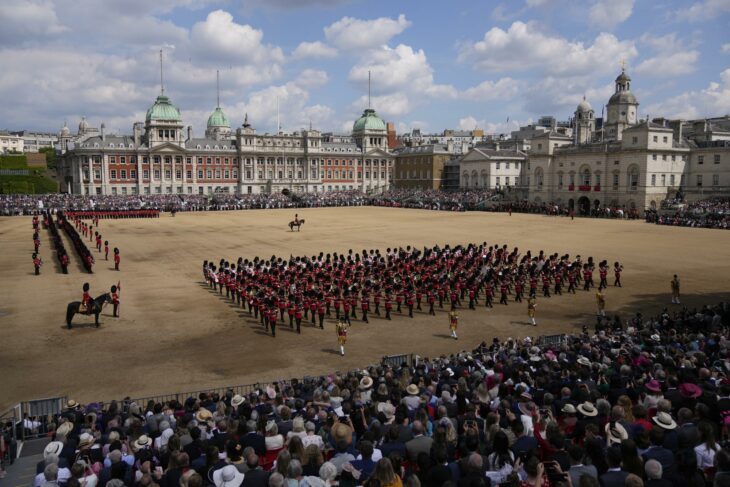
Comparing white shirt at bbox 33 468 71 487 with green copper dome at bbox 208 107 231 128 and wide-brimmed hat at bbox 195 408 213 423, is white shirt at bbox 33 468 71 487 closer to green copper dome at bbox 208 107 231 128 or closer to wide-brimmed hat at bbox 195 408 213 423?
wide-brimmed hat at bbox 195 408 213 423

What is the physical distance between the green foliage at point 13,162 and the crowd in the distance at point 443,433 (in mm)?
114035

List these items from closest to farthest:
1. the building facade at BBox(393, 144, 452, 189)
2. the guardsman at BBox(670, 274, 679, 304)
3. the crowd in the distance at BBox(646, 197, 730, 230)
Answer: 1. the guardsman at BBox(670, 274, 679, 304)
2. the crowd in the distance at BBox(646, 197, 730, 230)
3. the building facade at BBox(393, 144, 452, 189)

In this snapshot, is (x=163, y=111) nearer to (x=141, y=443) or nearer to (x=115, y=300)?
(x=115, y=300)

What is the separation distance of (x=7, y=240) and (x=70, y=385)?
3690 centimetres

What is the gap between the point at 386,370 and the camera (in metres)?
12.1

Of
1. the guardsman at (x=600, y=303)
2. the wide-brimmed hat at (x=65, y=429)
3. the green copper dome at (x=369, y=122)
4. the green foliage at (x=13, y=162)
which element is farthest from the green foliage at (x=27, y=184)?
the wide-brimmed hat at (x=65, y=429)

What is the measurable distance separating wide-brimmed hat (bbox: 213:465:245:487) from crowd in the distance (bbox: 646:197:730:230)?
56.9 meters

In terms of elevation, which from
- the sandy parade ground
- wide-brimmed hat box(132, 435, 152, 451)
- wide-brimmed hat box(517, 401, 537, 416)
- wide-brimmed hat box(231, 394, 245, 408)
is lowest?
the sandy parade ground

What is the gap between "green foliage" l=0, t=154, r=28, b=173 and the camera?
10482 cm

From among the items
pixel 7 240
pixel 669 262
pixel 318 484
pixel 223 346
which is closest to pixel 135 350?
pixel 223 346

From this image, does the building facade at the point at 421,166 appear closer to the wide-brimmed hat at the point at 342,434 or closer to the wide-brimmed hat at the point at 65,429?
the wide-brimmed hat at the point at 65,429

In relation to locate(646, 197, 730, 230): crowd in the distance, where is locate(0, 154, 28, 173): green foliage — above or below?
above

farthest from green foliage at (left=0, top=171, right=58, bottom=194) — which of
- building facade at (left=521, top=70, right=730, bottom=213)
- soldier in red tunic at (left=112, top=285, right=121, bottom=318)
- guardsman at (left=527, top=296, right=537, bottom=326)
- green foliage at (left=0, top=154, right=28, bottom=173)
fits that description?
guardsman at (left=527, top=296, right=537, bottom=326)

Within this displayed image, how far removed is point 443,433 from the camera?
7012 mm
